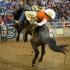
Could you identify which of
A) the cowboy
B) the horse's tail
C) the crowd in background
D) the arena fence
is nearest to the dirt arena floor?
the horse's tail

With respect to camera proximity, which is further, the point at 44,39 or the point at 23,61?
the point at 23,61

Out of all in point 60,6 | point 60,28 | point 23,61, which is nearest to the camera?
point 23,61

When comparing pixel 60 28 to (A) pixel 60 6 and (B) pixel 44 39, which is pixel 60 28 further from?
(B) pixel 44 39

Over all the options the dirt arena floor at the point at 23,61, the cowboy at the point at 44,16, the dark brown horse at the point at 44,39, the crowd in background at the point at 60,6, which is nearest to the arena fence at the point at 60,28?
the crowd in background at the point at 60,6

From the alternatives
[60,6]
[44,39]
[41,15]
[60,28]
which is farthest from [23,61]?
[60,6]

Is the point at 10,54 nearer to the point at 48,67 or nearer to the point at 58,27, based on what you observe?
the point at 48,67

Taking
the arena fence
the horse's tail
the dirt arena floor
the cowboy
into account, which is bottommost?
the arena fence

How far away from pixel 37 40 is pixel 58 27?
944cm

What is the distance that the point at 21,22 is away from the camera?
9.52 metres

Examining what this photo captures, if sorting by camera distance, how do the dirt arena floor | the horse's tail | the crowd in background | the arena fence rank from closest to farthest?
the horse's tail, the dirt arena floor, the arena fence, the crowd in background

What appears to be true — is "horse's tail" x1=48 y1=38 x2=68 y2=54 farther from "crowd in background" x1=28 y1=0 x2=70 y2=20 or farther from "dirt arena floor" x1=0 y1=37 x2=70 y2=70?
"crowd in background" x1=28 y1=0 x2=70 y2=20

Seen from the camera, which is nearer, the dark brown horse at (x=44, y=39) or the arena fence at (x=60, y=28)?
the dark brown horse at (x=44, y=39)

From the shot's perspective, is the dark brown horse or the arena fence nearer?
the dark brown horse

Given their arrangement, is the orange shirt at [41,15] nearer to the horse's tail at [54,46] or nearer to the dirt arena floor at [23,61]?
the horse's tail at [54,46]
